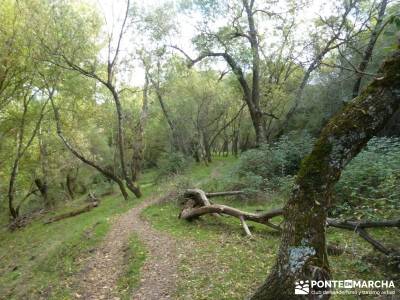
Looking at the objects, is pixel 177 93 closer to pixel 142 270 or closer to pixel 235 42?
pixel 235 42

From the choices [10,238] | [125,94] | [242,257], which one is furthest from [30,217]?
[242,257]

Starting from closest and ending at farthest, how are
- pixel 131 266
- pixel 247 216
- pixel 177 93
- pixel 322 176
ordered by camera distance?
pixel 322 176, pixel 131 266, pixel 247 216, pixel 177 93

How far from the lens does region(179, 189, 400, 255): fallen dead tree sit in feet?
17.3

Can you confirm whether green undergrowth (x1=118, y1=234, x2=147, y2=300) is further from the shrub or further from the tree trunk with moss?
the shrub

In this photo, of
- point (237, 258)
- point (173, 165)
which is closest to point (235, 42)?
point (173, 165)

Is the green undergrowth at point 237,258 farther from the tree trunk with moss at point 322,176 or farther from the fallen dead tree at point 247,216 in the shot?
the tree trunk with moss at point 322,176

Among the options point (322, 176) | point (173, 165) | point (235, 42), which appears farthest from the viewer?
point (173, 165)

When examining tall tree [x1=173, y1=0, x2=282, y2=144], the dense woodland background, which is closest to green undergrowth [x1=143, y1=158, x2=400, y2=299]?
the dense woodland background

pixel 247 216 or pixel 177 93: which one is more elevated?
pixel 177 93

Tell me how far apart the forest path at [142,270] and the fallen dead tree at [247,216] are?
1467 millimetres

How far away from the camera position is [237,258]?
267 inches

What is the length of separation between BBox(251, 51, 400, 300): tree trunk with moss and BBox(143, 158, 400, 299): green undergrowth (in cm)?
204

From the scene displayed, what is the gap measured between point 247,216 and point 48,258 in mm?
6994

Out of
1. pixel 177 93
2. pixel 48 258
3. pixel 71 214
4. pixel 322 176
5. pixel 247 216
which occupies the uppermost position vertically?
pixel 177 93
